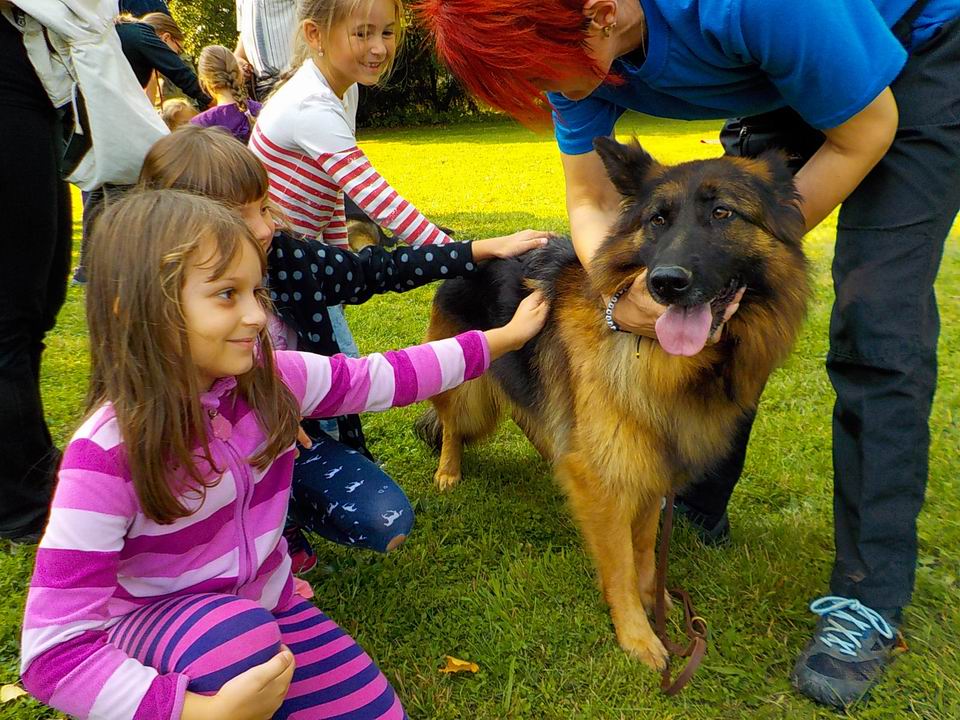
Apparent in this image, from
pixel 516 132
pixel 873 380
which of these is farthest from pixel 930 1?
pixel 516 132

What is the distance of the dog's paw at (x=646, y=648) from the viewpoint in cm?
237

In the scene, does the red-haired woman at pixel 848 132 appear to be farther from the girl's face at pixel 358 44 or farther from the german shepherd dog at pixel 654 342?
the girl's face at pixel 358 44

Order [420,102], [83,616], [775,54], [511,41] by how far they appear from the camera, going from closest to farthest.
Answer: [83,616] < [775,54] < [511,41] < [420,102]

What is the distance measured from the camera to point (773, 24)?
182 centimetres

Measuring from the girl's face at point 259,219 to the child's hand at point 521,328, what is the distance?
2.41ft

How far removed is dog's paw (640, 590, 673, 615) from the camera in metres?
2.65

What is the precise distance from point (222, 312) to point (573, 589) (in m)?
1.71

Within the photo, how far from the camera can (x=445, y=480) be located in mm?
3496

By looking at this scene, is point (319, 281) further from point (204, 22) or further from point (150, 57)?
point (204, 22)

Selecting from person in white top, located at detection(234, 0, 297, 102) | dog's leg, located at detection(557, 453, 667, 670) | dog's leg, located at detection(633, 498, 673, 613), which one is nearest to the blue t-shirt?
dog's leg, located at detection(557, 453, 667, 670)

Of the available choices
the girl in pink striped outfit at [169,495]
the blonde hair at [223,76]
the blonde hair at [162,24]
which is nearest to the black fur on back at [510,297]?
the girl in pink striped outfit at [169,495]

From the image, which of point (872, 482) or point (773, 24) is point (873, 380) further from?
point (773, 24)

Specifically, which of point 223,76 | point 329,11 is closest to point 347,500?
point 329,11

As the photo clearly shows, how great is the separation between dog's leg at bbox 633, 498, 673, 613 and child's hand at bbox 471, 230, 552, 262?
3.51 ft
